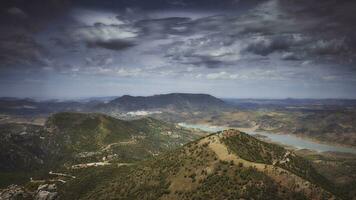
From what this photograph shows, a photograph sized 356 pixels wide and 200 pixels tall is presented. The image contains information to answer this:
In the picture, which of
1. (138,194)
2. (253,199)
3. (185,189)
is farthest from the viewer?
(138,194)

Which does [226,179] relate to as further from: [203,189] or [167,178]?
[167,178]

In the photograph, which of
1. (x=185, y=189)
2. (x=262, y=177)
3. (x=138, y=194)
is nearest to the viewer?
(x=262, y=177)

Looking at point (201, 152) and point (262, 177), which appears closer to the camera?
point (262, 177)

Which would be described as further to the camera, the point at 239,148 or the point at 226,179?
the point at 239,148

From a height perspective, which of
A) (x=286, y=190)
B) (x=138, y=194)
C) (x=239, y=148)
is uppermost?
(x=239, y=148)

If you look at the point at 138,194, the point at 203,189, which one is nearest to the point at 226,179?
the point at 203,189

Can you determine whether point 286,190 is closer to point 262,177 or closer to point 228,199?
point 262,177

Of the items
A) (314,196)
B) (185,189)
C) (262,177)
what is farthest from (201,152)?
(314,196)

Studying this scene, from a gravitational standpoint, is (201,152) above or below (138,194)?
above

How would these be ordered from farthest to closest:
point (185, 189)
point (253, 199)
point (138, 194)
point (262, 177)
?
point (138, 194) → point (185, 189) → point (262, 177) → point (253, 199)
